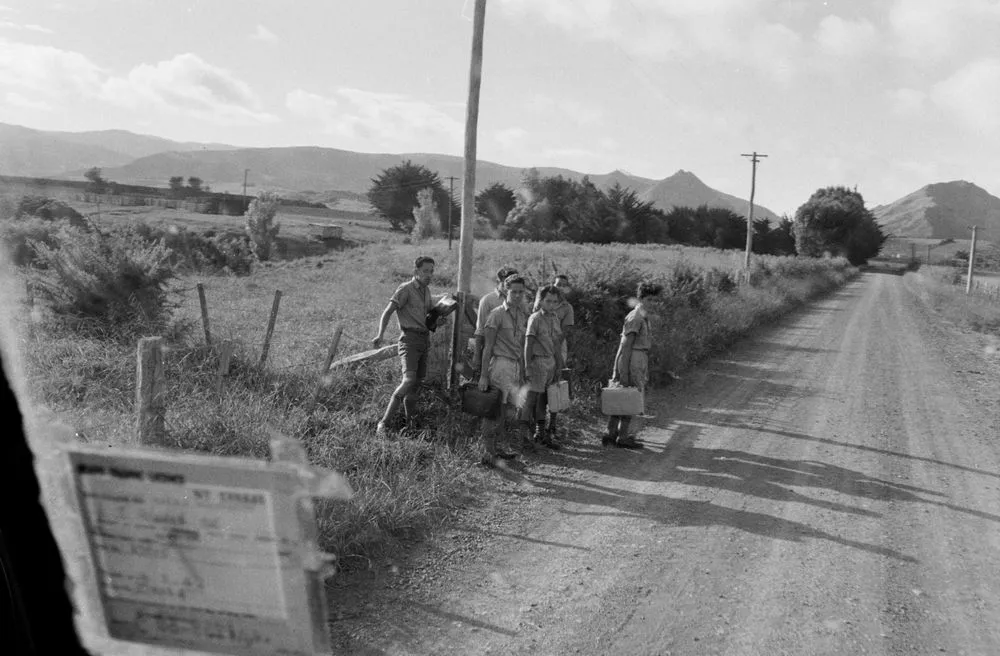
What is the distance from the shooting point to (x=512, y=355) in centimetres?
740

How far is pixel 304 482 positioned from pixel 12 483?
0.77 meters

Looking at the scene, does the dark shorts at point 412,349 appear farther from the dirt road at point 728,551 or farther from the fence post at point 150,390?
the fence post at point 150,390

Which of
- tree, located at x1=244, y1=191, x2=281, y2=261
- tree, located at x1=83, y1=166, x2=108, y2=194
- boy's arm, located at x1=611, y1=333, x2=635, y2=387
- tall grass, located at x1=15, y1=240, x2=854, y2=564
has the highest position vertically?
tree, located at x1=83, y1=166, x2=108, y2=194

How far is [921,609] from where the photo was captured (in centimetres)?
436

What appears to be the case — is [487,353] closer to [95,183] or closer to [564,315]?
[564,315]

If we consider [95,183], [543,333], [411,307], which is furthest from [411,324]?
[95,183]

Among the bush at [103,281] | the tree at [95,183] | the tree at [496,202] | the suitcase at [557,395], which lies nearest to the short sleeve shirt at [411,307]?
the suitcase at [557,395]

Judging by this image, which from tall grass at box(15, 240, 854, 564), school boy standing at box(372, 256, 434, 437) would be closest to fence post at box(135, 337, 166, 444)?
tall grass at box(15, 240, 854, 564)

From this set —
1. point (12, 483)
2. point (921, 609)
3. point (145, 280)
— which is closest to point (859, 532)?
point (921, 609)

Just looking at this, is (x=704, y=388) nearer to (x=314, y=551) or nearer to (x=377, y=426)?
(x=377, y=426)

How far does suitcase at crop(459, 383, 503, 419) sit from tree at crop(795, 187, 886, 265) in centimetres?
7179

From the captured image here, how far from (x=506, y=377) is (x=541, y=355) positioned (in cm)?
52

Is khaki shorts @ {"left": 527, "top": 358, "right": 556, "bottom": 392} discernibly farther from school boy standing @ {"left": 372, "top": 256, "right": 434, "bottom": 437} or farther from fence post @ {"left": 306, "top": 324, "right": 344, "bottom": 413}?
fence post @ {"left": 306, "top": 324, "right": 344, "bottom": 413}

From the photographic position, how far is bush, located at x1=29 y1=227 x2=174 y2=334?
903 cm
